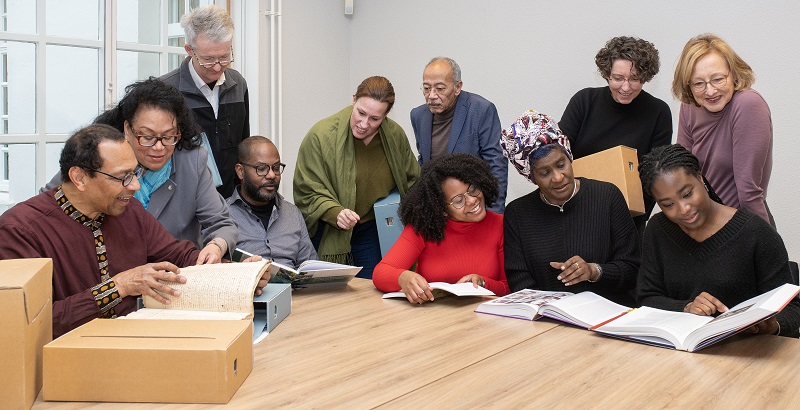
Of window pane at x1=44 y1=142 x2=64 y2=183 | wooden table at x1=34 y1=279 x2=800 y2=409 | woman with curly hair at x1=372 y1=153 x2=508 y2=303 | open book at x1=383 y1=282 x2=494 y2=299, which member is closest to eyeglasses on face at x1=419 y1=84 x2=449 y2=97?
woman with curly hair at x1=372 y1=153 x2=508 y2=303

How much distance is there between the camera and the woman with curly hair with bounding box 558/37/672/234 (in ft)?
10.8

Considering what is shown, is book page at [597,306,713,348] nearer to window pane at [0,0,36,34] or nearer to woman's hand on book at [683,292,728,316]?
woman's hand on book at [683,292,728,316]

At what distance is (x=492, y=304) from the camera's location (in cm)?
243

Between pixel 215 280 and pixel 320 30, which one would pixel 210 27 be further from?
pixel 320 30

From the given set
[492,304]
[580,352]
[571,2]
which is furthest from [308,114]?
[580,352]

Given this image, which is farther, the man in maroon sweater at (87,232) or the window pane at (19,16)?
the window pane at (19,16)

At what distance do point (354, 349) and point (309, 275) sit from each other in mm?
666

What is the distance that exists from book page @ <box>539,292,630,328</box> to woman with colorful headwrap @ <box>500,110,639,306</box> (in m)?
0.24

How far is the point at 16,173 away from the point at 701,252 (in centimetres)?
334

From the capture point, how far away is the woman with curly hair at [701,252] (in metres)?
2.20

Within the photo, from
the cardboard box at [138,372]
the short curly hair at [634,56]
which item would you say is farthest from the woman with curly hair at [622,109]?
the cardboard box at [138,372]

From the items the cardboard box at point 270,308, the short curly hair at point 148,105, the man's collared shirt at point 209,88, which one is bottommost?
the cardboard box at point 270,308

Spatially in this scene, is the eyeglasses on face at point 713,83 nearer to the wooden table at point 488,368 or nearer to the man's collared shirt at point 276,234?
the wooden table at point 488,368

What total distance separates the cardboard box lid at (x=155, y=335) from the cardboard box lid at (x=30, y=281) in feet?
0.29
